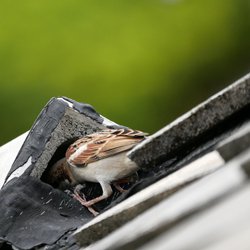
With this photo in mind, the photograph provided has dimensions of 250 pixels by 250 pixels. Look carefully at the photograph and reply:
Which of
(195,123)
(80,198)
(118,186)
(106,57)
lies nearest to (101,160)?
(118,186)

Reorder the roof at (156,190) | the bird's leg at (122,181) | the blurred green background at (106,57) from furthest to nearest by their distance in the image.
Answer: the blurred green background at (106,57), the bird's leg at (122,181), the roof at (156,190)

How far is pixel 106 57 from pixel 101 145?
5915mm

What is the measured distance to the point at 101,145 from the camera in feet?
8.75

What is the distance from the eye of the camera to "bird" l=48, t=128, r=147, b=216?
256 centimetres

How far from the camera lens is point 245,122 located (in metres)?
1.77

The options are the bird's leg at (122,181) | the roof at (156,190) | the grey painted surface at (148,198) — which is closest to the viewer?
the roof at (156,190)

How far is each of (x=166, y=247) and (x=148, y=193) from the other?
453mm

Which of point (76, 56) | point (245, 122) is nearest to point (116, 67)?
point (76, 56)

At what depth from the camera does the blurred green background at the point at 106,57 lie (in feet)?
27.7

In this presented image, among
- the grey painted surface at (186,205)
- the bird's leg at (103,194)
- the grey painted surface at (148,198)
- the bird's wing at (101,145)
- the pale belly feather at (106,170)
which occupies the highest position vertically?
the bird's wing at (101,145)

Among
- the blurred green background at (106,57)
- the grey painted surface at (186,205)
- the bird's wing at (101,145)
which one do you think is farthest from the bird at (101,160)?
the blurred green background at (106,57)

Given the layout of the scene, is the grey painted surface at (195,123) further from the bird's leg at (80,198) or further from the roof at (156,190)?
the bird's leg at (80,198)

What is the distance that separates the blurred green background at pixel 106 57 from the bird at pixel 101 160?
5593 millimetres

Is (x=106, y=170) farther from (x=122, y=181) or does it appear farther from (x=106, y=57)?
(x=106, y=57)
